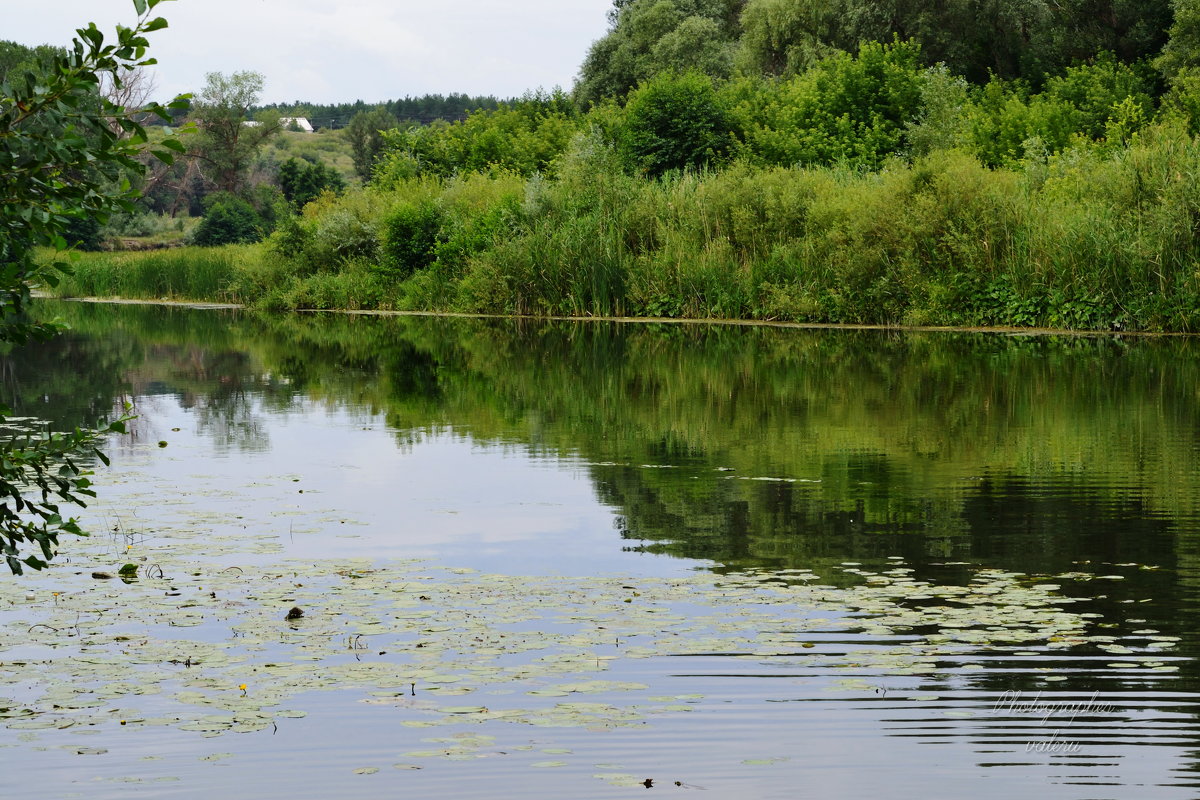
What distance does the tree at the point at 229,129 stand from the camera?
98000 millimetres

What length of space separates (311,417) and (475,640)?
1217 centimetres

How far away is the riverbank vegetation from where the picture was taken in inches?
1259

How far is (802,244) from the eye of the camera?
35.6 metres

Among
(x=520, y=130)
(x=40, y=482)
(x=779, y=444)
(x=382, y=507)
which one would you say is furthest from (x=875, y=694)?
(x=520, y=130)

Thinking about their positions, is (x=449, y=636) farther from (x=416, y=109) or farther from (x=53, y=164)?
(x=416, y=109)

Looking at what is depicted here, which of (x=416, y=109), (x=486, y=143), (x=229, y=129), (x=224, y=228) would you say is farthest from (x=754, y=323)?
(x=416, y=109)

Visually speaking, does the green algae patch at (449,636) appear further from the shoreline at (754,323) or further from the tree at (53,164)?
the shoreline at (754,323)

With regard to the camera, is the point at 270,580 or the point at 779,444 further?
the point at 779,444

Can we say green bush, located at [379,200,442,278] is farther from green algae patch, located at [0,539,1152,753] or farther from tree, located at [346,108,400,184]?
tree, located at [346,108,400,184]

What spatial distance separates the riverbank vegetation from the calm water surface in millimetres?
6149

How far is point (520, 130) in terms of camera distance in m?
60.4

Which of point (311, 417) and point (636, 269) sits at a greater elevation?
point (636, 269)

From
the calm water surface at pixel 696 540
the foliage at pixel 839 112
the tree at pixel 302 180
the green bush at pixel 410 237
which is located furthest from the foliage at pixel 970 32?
the calm water surface at pixel 696 540

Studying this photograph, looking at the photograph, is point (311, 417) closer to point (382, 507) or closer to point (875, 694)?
point (382, 507)
